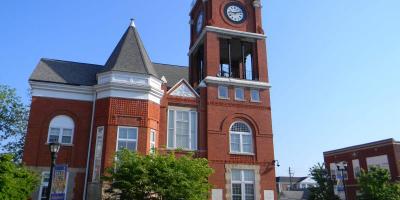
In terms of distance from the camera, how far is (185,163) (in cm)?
1798

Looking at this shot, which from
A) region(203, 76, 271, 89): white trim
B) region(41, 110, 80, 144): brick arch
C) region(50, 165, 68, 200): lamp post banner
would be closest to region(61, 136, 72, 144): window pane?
region(41, 110, 80, 144): brick arch

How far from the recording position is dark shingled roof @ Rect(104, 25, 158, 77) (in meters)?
23.7

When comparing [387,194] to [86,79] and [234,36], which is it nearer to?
[234,36]

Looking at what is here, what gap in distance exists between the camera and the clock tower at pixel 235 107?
82.2 feet

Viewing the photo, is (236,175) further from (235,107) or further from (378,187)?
(378,187)

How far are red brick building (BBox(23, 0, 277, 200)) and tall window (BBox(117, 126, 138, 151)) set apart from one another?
0.06 m

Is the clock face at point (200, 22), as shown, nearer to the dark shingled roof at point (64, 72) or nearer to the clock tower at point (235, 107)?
the clock tower at point (235, 107)

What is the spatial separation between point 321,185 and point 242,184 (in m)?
19.9

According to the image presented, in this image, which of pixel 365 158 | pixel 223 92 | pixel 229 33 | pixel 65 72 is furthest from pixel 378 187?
pixel 65 72

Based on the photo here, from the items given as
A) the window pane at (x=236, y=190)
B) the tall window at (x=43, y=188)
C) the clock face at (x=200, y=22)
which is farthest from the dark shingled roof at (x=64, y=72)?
the window pane at (x=236, y=190)

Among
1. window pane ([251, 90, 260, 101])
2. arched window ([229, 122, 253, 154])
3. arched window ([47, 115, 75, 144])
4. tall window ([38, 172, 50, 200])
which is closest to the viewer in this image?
tall window ([38, 172, 50, 200])

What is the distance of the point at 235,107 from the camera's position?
26766 mm

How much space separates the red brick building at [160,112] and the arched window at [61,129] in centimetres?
6

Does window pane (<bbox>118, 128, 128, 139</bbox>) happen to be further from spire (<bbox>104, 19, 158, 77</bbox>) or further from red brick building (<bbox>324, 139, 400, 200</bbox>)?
red brick building (<bbox>324, 139, 400, 200</bbox>)
